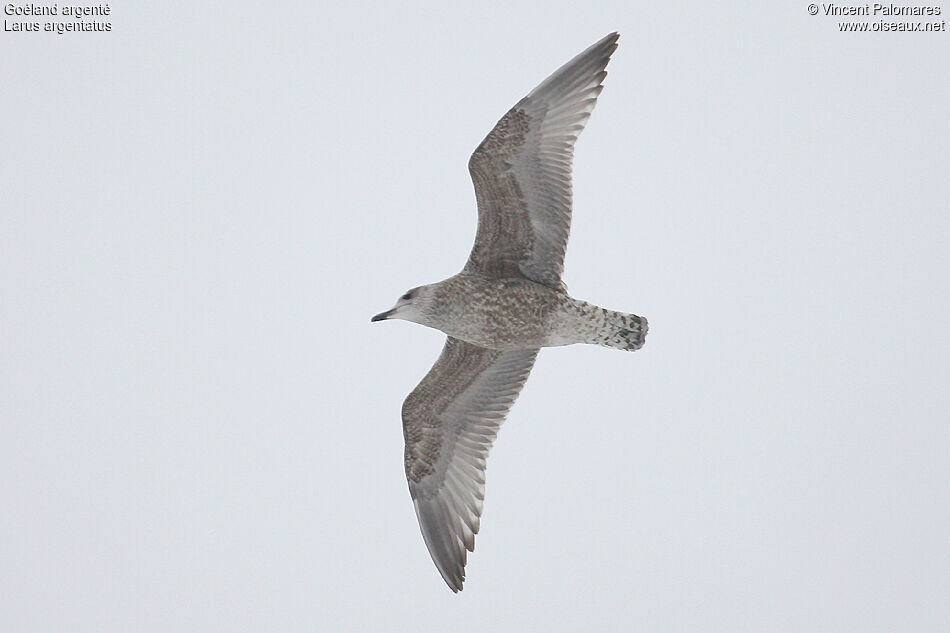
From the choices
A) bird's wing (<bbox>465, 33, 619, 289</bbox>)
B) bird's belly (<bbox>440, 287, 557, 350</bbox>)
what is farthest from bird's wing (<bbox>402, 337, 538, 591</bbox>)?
bird's wing (<bbox>465, 33, 619, 289</bbox>)

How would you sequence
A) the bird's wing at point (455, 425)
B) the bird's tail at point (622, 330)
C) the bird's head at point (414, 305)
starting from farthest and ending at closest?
1. the bird's wing at point (455, 425)
2. the bird's tail at point (622, 330)
3. the bird's head at point (414, 305)

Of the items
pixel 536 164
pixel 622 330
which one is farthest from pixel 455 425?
pixel 536 164

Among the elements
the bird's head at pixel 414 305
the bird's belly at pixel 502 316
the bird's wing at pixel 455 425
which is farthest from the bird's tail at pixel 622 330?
the bird's head at pixel 414 305

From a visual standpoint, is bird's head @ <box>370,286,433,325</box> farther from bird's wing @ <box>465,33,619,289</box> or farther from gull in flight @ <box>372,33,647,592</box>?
bird's wing @ <box>465,33,619,289</box>

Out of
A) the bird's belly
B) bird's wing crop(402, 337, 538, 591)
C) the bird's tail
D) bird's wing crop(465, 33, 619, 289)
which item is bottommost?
bird's wing crop(402, 337, 538, 591)

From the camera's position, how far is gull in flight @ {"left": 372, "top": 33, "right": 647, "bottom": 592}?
10.6 metres

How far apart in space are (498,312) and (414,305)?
0.76 m

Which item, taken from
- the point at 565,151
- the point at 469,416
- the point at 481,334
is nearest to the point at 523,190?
the point at 565,151

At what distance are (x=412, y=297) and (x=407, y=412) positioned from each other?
1.43 m

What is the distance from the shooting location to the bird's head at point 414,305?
1084cm

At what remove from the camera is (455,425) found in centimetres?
1180

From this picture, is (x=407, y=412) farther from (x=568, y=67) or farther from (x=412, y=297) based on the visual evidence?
(x=568, y=67)

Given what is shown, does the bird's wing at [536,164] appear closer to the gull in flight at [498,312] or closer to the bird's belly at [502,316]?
the gull in flight at [498,312]

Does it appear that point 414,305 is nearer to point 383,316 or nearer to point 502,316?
point 383,316
